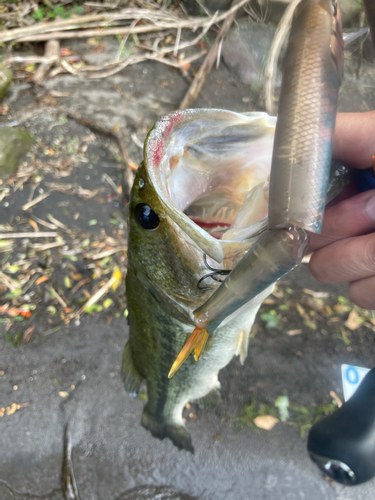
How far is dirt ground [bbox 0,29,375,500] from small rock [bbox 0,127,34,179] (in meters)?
0.10

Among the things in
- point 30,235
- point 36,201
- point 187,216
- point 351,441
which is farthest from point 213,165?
point 36,201

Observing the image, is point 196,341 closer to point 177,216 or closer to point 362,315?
point 177,216

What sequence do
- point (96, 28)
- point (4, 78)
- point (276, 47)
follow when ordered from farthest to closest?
point (96, 28)
point (4, 78)
point (276, 47)

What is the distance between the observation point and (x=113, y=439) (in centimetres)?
212

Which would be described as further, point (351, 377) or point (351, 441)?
point (351, 377)

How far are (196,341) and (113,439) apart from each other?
65.7 inches

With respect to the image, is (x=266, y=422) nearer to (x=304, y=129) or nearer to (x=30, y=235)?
(x=304, y=129)

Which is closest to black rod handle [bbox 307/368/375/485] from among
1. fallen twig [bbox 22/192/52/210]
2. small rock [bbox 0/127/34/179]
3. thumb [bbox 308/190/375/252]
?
thumb [bbox 308/190/375/252]

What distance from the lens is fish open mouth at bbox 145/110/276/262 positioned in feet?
2.81

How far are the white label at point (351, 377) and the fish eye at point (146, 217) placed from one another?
1.94 metres

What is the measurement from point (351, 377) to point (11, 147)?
349 cm

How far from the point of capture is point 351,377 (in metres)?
2.21

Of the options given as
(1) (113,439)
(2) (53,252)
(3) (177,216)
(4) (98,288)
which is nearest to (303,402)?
(1) (113,439)

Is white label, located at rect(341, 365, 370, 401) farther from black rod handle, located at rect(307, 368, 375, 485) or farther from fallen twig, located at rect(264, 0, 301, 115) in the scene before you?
fallen twig, located at rect(264, 0, 301, 115)
